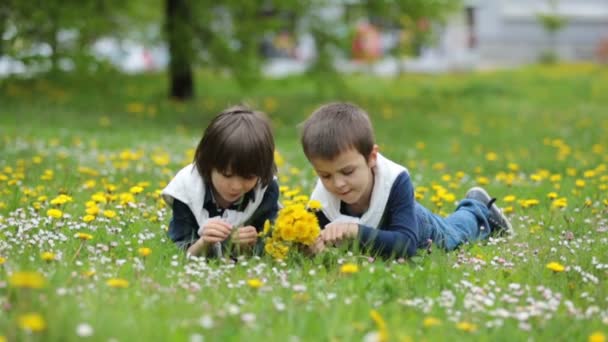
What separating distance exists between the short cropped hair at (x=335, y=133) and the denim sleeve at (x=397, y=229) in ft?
1.01

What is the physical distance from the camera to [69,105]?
1389cm

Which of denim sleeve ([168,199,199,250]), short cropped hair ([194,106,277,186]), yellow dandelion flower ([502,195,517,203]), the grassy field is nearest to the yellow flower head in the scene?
the grassy field

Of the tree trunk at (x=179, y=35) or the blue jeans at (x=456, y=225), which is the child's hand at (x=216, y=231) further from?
the tree trunk at (x=179, y=35)

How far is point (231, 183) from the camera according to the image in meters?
3.95

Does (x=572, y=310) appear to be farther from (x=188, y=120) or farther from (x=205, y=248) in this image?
(x=188, y=120)

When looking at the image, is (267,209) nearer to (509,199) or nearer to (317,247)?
(317,247)

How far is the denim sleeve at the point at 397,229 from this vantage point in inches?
159

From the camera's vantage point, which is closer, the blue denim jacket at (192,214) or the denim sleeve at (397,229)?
the denim sleeve at (397,229)

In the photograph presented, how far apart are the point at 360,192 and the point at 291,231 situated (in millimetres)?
480

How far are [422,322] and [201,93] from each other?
14.7 meters

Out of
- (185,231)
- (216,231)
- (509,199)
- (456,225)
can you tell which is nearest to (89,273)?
(216,231)

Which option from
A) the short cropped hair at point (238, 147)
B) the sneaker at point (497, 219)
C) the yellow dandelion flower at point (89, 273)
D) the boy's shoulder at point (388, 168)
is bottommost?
the sneaker at point (497, 219)

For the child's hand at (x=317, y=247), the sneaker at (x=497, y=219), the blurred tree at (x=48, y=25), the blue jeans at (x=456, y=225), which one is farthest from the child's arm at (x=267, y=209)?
the blurred tree at (x=48, y=25)

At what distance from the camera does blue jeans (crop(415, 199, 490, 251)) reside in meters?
4.49
